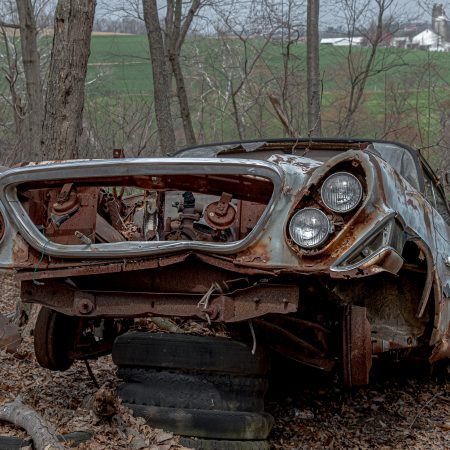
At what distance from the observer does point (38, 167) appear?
12.5 feet

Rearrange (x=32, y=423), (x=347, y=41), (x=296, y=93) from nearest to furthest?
(x=32, y=423)
(x=347, y=41)
(x=296, y=93)

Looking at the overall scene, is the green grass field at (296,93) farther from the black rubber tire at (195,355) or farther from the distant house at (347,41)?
the black rubber tire at (195,355)

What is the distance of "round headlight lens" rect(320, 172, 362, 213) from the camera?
3.38 m

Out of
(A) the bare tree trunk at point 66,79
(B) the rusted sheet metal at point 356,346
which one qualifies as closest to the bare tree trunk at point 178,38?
(A) the bare tree trunk at point 66,79

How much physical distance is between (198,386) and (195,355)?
0.15 m

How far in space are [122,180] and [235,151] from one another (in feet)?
6.14

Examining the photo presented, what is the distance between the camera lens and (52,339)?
4.29 metres

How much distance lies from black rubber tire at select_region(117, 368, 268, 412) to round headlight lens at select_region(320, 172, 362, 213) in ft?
3.29

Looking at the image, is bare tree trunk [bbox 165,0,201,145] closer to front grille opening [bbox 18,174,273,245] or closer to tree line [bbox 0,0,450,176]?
tree line [bbox 0,0,450,176]

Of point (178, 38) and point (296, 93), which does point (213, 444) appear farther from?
point (296, 93)

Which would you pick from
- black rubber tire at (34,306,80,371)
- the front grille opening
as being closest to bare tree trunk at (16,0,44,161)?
the front grille opening

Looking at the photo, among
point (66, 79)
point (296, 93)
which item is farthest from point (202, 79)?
point (66, 79)

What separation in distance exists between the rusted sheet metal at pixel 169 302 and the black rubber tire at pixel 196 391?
0.37 m

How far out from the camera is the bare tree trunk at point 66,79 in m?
6.86
